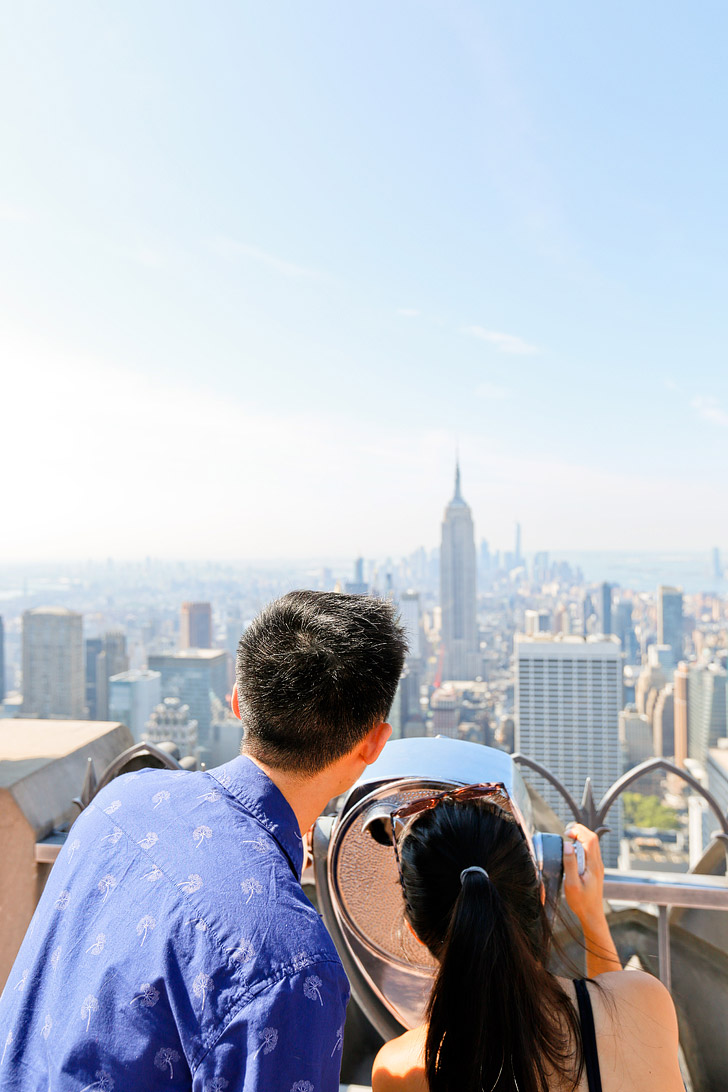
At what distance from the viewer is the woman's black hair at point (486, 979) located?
785 millimetres

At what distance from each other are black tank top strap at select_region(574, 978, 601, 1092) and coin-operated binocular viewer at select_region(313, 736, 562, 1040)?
16 centimetres

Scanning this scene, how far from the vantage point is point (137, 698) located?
29469 millimetres

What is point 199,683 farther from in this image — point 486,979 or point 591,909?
point 486,979

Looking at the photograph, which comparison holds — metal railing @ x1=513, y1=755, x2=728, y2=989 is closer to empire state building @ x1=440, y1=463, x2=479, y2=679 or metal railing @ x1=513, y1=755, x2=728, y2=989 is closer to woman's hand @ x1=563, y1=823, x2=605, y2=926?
woman's hand @ x1=563, y1=823, x2=605, y2=926

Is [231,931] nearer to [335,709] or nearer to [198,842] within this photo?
[198,842]

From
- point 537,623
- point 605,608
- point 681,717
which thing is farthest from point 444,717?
point 605,608

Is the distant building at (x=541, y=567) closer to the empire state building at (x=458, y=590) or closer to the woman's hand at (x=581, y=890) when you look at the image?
the empire state building at (x=458, y=590)

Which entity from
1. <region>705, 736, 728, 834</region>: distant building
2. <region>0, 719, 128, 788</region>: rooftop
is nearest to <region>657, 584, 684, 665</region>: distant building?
<region>705, 736, 728, 834</region>: distant building

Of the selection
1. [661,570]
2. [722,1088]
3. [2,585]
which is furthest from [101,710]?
[661,570]

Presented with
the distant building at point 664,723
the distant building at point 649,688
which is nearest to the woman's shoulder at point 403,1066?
the distant building at point 664,723

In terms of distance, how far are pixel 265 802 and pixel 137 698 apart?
102 ft

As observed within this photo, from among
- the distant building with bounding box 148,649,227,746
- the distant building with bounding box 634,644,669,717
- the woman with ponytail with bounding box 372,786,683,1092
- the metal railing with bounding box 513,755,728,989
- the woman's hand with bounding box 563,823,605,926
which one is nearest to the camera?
the woman with ponytail with bounding box 372,786,683,1092

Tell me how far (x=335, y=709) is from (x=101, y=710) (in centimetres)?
3741

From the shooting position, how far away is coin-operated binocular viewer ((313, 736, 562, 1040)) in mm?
1004
